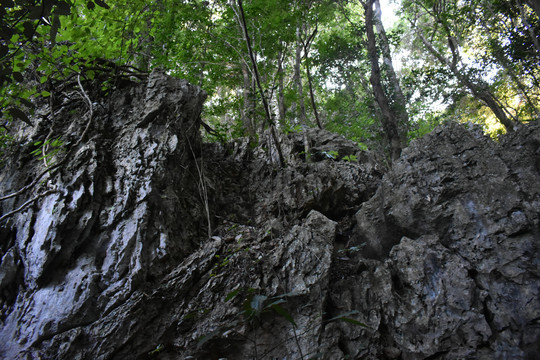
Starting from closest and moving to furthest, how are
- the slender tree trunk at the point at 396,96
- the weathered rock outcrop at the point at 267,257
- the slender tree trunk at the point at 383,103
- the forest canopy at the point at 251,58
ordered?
1. the weathered rock outcrop at the point at 267,257
2. the forest canopy at the point at 251,58
3. the slender tree trunk at the point at 383,103
4. the slender tree trunk at the point at 396,96

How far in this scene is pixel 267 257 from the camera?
4.10m

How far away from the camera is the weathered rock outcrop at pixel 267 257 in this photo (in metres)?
3.32

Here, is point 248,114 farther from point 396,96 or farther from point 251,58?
point 396,96

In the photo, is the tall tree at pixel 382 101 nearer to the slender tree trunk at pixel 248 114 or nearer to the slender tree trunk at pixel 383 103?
the slender tree trunk at pixel 383 103

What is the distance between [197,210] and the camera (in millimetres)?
5133

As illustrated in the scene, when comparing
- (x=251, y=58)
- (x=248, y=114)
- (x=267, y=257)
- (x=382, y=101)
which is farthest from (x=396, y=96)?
(x=267, y=257)

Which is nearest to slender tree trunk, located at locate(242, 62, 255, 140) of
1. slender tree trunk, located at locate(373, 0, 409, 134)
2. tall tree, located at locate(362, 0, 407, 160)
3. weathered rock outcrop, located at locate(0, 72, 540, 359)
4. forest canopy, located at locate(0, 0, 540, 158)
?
forest canopy, located at locate(0, 0, 540, 158)

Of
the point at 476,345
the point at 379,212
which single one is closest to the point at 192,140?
the point at 379,212

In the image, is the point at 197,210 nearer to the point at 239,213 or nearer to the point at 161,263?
the point at 239,213

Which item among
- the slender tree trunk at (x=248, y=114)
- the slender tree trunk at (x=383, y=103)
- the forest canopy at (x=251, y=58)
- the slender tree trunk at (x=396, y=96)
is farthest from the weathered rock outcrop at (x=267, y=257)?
the slender tree trunk at (x=396, y=96)

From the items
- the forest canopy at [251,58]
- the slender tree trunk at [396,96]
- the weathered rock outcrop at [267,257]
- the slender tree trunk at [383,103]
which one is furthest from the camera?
the slender tree trunk at [396,96]

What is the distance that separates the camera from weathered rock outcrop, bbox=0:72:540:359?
10.9ft

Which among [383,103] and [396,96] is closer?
[383,103]

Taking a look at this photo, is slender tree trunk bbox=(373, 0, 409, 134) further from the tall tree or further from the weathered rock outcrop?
the weathered rock outcrop
